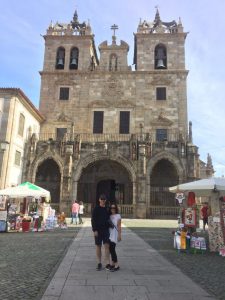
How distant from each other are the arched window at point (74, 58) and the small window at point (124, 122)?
7499 millimetres

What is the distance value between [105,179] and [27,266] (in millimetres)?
21297

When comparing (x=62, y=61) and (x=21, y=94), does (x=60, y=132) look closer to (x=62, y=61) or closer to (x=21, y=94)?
(x=21, y=94)

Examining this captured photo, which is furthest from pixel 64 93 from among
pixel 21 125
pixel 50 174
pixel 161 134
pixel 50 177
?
pixel 161 134

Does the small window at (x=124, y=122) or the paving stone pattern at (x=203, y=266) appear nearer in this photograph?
the paving stone pattern at (x=203, y=266)

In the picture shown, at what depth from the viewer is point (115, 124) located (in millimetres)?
29594

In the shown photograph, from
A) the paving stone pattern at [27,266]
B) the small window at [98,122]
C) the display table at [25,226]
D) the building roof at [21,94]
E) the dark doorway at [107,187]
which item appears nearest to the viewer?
the paving stone pattern at [27,266]

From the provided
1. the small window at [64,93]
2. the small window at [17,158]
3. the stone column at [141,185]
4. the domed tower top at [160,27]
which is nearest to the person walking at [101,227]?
the stone column at [141,185]

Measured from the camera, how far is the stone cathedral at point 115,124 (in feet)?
85.2

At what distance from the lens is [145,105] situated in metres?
30.1

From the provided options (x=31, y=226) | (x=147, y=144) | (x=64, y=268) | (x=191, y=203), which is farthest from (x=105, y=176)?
(x=64, y=268)

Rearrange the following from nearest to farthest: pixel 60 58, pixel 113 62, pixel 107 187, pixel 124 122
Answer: pixel 107 187 < pixel 124 122 < pixel 113 62 < pixel 60 58

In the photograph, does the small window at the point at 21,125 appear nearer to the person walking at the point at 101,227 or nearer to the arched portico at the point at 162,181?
the arched portico at the point at 162,181

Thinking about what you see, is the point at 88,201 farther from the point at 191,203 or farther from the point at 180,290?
the point at 180,290

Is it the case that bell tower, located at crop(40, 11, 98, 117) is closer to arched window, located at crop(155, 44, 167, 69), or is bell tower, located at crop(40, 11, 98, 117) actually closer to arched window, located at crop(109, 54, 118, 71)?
arched window, located at crop(109, 54, 118, 71)
